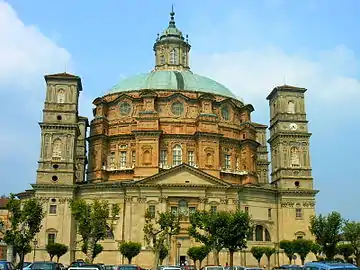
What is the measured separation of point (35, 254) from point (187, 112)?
93.6ft

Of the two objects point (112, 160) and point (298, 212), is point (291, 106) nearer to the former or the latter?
point (298, 212)

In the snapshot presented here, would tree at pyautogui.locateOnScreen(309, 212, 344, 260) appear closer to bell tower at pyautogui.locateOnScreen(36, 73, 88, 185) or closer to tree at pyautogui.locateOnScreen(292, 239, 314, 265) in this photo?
tree at pyautogui.locateOnScreen(292, 239, 314, 265)

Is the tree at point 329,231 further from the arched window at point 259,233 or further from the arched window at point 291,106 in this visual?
the arched window at point 291,106

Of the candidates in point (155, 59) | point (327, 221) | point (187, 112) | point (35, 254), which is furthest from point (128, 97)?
point (327, 221)

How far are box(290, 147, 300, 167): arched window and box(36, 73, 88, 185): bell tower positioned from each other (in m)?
31.0

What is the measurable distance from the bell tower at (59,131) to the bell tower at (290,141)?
2922 cm

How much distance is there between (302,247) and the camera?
226 ft

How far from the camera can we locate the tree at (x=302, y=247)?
225 ft

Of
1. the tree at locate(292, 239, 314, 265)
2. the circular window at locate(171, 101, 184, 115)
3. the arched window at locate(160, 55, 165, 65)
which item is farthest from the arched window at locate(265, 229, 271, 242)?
the arched window at locate(160, 55, 165, 65)

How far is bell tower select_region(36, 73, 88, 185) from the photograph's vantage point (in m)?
74.2

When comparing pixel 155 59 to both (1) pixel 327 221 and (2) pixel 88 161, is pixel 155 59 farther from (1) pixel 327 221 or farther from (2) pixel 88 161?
(1) pixel 327 221

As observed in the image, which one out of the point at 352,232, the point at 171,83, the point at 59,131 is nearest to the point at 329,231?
the point at 352,232

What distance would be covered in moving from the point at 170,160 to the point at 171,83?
12.9m

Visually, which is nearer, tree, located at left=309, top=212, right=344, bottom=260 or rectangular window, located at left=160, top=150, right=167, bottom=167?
tree, located at left=309, top=212, right=344, bottom=260
